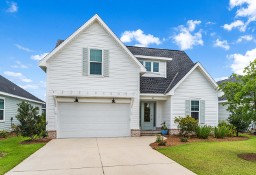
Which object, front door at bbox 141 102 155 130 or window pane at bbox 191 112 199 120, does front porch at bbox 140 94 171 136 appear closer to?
front door at bbox 141 102 155 130

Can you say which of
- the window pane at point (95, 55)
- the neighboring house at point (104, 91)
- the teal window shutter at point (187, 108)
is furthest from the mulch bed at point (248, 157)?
the window pane at point (95, 55)

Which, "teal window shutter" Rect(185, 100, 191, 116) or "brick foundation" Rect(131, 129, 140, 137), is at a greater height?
"teal window shutter" Rect(185, 100, 191, 116)

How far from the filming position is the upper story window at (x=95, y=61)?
572 inches

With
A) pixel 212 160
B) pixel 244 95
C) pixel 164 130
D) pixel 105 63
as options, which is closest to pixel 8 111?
pixel 105 63

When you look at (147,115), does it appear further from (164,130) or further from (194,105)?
(194,105)

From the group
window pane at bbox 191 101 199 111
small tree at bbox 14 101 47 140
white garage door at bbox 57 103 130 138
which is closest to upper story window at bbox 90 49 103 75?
white garage door at bbox 57 103 130 138

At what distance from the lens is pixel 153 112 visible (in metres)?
17.2

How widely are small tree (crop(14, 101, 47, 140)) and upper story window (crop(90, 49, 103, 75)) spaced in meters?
4.64

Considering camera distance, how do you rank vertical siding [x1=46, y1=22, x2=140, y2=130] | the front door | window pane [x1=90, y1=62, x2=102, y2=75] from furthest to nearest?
the front door, window pane [x1=90, y1=62, x2=102, y2=75], vertical siding [x1=46, y1=22, x2=140, y2=130]

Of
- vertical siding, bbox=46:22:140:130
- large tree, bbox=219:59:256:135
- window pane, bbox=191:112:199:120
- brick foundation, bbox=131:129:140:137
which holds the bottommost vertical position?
brick foundation, bbox=131:129:140:137

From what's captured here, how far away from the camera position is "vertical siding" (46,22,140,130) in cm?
A: 1376

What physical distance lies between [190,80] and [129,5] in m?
9.34

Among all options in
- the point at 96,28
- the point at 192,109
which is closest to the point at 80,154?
the point at 96,28

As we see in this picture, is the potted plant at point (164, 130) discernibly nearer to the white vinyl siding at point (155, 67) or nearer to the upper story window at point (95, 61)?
the white vinyl siding at point (155, 67)
